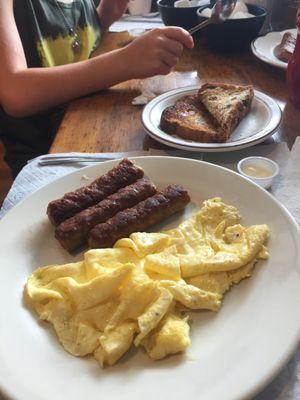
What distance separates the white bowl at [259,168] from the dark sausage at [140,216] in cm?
21

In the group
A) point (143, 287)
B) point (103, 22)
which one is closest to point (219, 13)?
point (103, 22)

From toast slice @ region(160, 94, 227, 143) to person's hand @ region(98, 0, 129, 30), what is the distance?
1.11 meters

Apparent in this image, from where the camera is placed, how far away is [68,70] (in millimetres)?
1537

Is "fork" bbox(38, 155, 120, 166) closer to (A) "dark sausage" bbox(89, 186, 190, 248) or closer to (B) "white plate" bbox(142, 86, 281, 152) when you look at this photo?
(B) "white plate" bbox(142, 86, 281, 152)

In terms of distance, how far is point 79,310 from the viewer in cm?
78

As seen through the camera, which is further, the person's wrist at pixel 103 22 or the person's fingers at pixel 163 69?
the person's wrist at pixel 103 22

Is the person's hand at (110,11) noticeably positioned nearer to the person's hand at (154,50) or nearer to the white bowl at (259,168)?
the person's hand at (154,50)

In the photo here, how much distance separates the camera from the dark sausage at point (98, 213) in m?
0.96

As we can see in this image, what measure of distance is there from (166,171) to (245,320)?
518mm

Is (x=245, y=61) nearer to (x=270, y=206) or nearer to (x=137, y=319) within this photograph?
(x=270, y=206)

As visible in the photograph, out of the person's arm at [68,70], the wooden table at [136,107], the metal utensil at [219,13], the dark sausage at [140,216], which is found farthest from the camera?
the metal utensil at [219,13]

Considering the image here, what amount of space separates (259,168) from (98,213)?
48 centimetres

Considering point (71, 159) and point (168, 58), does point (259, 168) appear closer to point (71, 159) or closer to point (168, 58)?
point (71, 159)

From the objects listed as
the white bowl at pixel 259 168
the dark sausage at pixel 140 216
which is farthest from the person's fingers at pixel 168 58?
the dark sausage at pixel 140 216
